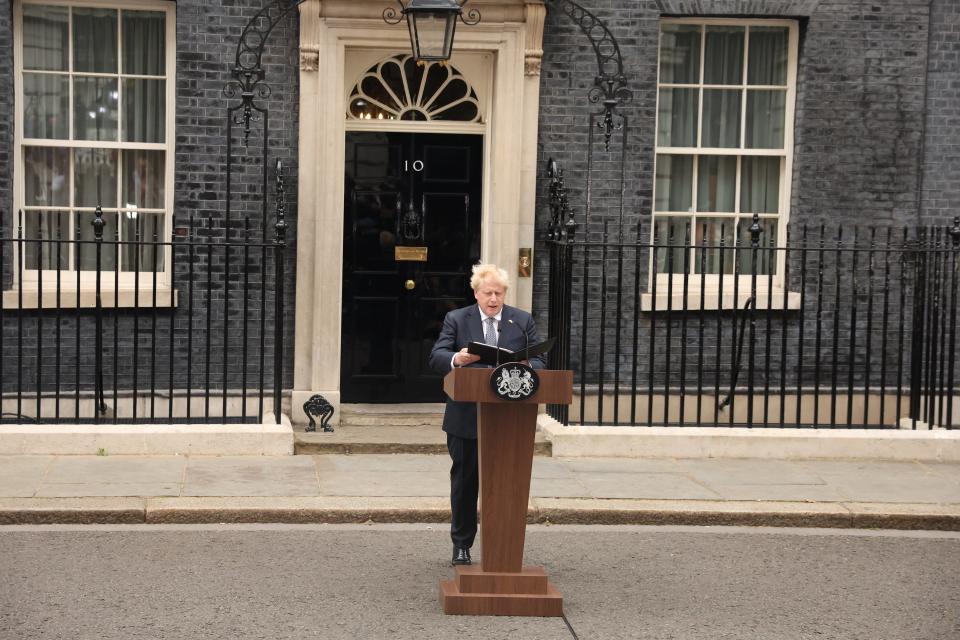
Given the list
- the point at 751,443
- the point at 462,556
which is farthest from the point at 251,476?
the point at 751,443

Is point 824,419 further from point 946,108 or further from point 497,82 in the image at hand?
point 497,82

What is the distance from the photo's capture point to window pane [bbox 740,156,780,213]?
11758 mm

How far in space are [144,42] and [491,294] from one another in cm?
535

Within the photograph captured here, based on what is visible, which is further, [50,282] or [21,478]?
[50,282]

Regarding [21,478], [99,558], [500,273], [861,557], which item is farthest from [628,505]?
[21,478]

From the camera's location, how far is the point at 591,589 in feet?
22.6

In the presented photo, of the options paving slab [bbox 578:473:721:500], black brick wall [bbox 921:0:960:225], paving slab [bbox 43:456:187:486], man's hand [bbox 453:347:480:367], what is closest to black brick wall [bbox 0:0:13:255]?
paving slab [bbox 43:456:187:486]

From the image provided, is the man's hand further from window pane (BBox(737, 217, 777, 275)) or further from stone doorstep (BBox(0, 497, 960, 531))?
window pane (BBox(737, 217, 777, 275))

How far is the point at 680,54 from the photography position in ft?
38.1

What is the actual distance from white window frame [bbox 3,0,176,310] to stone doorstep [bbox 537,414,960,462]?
3.44m

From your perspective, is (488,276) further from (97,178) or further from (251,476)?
(97,178)

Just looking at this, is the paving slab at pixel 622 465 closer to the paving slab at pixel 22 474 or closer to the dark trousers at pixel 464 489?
the dark trousers at pixel 464 489

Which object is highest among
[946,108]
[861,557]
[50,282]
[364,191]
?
[946,108]

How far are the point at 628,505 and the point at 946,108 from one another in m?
5.16
